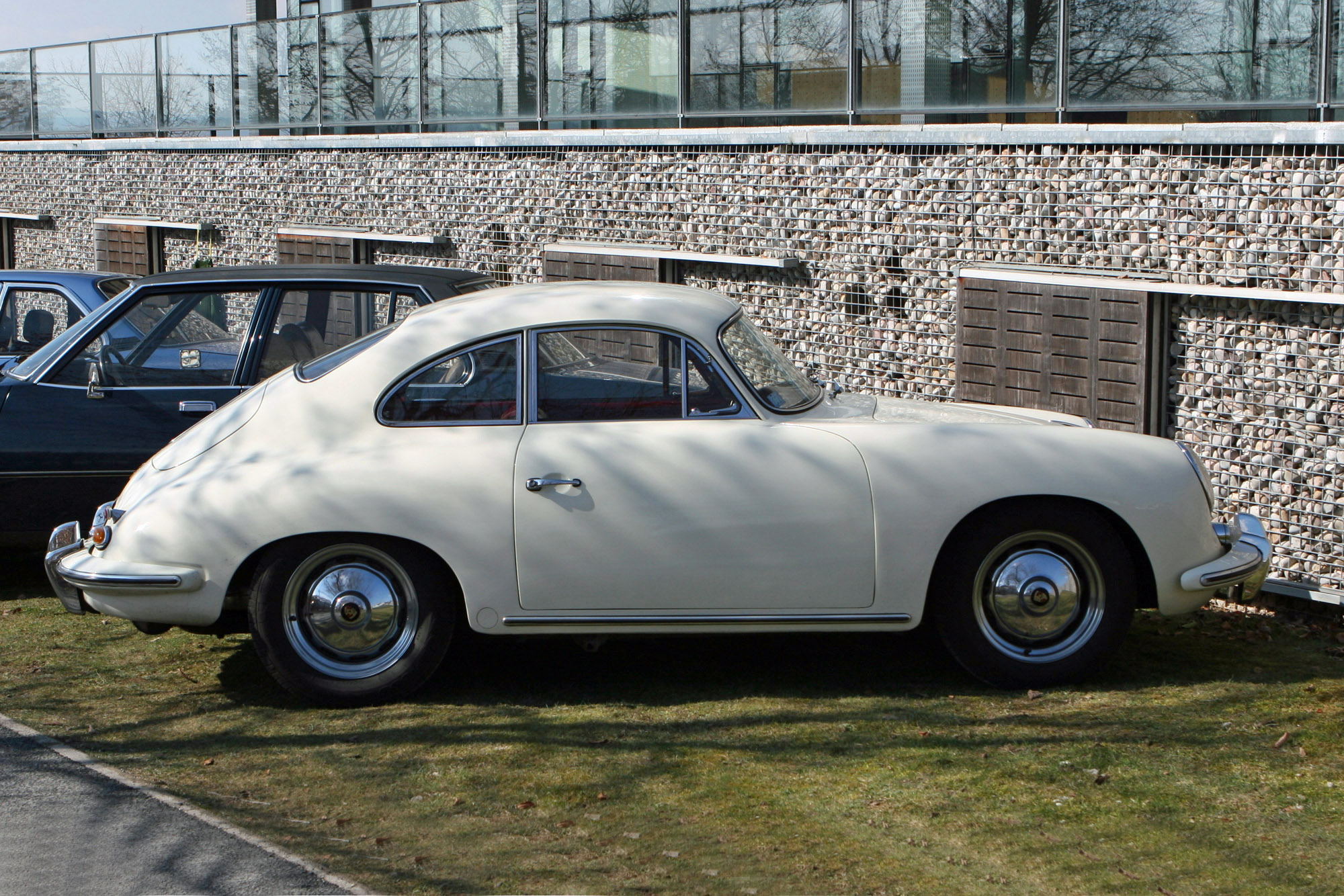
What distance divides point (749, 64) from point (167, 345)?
516cm

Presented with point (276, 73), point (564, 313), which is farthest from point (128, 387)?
point (276, 73)

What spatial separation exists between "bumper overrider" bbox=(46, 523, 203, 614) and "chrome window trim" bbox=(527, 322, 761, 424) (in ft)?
4.96

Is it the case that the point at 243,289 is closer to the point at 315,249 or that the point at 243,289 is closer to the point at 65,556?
the point at 65,556

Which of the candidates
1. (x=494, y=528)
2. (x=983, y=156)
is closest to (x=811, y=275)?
(x=983, y=156)

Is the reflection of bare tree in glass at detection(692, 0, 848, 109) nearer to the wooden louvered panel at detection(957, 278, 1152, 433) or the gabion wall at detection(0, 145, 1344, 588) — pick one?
the gabion wall at detection(0, 145, 1344, 588)

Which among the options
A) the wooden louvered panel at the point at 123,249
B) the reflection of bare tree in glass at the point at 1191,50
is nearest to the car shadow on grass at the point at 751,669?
the reflection of bare tree in glass at the point at 1191,50

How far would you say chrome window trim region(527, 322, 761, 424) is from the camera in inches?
221

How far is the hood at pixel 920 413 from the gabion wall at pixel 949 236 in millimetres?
1826

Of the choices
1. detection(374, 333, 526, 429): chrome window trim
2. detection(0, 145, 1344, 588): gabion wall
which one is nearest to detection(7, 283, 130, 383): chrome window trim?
detection(374, 333, 526, 429): chrome window trim

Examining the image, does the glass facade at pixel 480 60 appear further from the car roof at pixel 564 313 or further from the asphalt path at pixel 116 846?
the asphalt path at pixel 116 846

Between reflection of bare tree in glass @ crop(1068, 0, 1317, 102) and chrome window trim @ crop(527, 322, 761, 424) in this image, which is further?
reflection of bare tree in glass @ crop(1068, 0, 1317, 102)

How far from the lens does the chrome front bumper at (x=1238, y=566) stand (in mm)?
5590

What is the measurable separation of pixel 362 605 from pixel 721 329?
185 cm

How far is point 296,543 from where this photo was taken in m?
5.51
